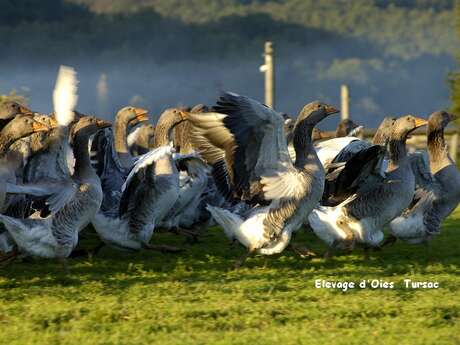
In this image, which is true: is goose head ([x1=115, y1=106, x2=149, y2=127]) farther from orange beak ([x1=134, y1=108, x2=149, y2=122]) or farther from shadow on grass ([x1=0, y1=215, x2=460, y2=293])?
shadow on grass ([x1=0, y1=215, x2=460, y2=293])

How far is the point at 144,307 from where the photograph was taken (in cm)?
748

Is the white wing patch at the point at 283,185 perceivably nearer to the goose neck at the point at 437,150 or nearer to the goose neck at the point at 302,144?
the goose neck at the point at 302,144

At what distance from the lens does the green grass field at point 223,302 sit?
6633 mm

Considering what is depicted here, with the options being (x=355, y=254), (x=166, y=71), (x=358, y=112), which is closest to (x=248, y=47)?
Answer: (x=166, y=71)

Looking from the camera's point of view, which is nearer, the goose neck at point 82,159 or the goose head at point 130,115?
the goose neck at point 82,159

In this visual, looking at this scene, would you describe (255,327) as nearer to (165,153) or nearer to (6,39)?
(165,153)

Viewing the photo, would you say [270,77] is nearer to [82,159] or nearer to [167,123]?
[167,123]

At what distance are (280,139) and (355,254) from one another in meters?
2.30

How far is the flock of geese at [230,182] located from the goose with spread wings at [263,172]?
13 mm

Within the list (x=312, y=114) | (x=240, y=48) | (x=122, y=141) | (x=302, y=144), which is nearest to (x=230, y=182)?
(x=302, y=144)

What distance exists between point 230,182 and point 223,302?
240cm

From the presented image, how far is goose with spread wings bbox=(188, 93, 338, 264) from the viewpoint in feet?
30.3

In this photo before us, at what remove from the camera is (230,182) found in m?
9.89

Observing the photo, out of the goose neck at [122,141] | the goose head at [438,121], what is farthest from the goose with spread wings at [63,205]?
the goose head at [438,121]
